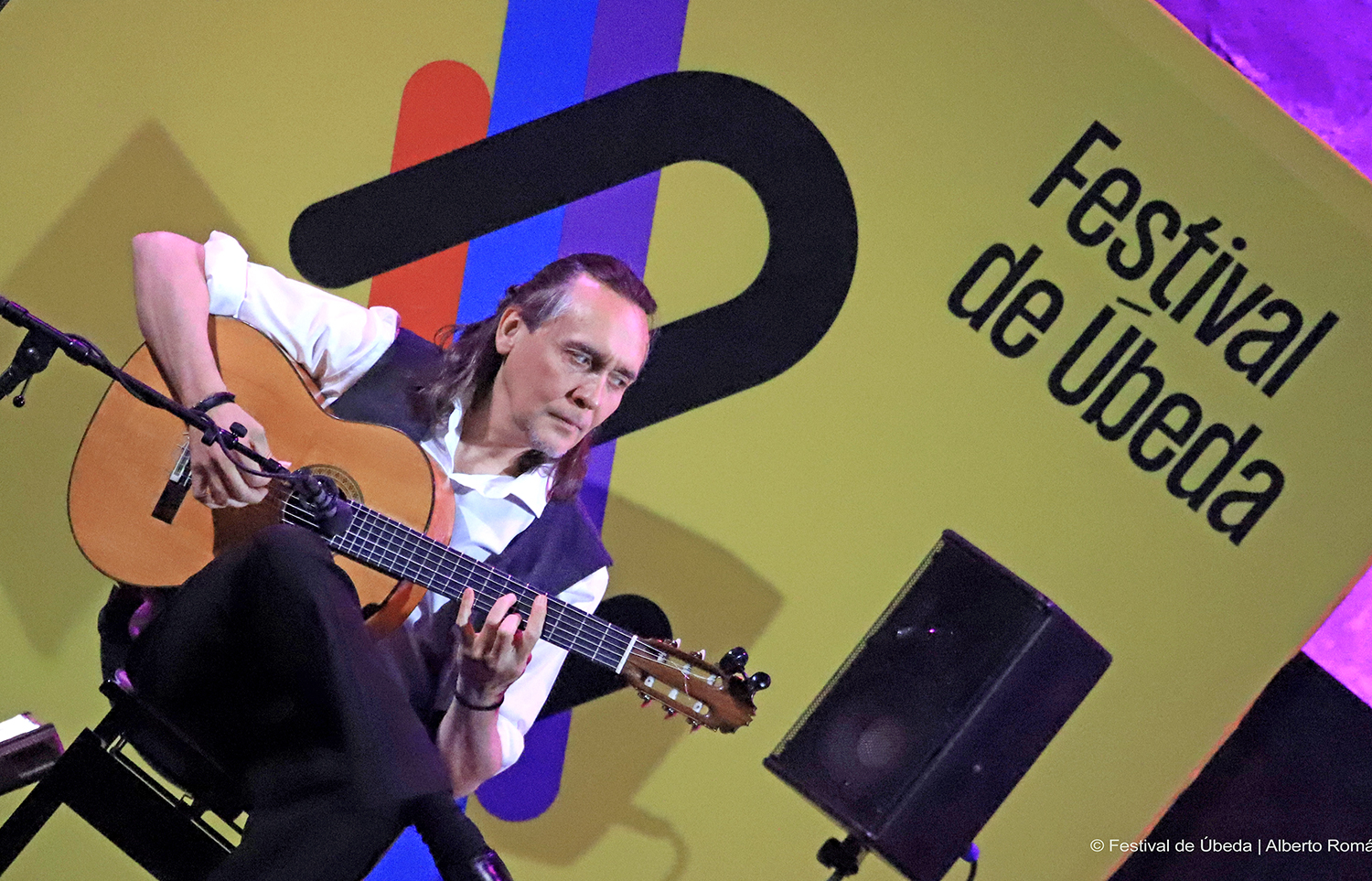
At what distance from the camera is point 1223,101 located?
107 inches

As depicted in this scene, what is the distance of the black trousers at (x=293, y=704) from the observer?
1.75 meters

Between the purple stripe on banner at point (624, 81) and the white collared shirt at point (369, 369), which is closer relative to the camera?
the white collared shirt at point (369, 369)

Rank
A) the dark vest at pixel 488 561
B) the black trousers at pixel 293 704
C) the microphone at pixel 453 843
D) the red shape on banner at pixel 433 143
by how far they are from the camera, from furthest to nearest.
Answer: the red shape on banner at pixel 433 143 < the dark vest at pixel 488 561 < the black trousers at pixel 293 704 < the microphone at pixel 453 843

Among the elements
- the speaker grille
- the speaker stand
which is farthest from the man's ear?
the speaker stand

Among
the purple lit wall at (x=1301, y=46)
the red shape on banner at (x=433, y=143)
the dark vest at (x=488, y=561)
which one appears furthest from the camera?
the purple lit wall at (x=1301, y=46)

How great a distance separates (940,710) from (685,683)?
0.54 m

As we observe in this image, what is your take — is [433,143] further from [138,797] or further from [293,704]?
[138,797]

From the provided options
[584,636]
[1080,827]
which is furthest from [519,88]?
[1080,827]

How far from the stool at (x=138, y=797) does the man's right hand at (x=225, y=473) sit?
41 centimetres

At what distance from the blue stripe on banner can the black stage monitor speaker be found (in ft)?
3.86

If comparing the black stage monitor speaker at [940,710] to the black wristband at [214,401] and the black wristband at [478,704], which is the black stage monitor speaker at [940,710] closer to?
the black wristband at [478,704]

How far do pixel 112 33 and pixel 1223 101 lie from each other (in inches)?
103

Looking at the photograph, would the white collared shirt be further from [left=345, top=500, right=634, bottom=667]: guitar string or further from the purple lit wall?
the purple lit wall

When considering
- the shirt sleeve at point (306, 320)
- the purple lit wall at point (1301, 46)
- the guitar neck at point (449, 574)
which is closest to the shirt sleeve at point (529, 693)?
the guitar neck at point (449, 574)
